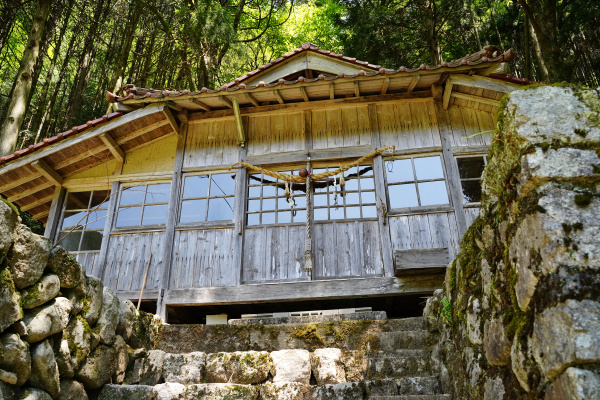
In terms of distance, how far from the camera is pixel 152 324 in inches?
199

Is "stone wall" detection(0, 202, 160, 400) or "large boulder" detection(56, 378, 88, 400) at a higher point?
"stone wall" detection(0, 202, 160, 400)

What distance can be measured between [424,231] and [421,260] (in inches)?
22.6

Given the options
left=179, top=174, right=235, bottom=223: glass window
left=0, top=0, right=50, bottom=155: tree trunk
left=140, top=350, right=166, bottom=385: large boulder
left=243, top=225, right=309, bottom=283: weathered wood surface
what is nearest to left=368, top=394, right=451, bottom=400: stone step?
left=140, top=350, right=166, bottom=385: large boulder

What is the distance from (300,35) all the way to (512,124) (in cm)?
1802

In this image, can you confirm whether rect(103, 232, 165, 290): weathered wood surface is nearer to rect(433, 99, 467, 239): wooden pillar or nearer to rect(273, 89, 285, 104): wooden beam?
rect(273, 89, 285, 104): wooden beam

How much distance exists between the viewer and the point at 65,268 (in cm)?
341

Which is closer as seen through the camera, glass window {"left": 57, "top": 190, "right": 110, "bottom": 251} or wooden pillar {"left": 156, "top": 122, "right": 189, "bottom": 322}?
wooden pillar {"left": 156, "top": 122, "right": 189, "bottom": 322}

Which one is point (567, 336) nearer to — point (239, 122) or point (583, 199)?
point (583, 199)

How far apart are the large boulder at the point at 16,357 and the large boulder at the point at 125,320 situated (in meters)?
1.46

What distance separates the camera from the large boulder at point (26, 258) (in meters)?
2.91

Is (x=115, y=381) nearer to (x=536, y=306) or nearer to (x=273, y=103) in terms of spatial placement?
(x=536, y=306)

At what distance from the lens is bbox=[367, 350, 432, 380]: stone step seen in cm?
379

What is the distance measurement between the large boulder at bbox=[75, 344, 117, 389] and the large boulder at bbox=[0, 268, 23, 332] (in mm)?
910

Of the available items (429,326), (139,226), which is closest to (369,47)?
(139,226)
